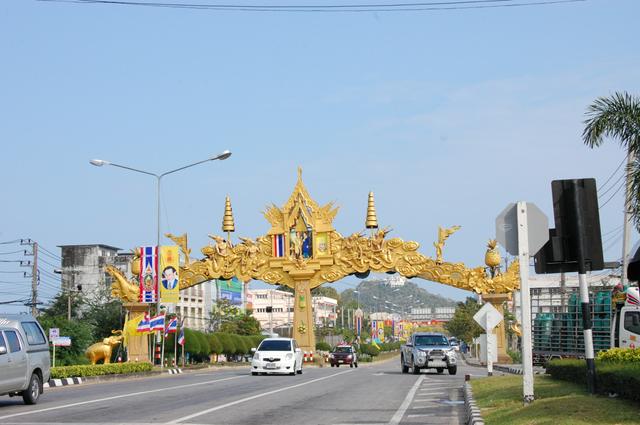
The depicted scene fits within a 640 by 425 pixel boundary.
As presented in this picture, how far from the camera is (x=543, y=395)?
1558 centimetres

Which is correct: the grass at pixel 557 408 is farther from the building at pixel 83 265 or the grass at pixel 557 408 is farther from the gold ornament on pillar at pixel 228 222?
the building at pixel 83 265

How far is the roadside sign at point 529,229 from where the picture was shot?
13867mm

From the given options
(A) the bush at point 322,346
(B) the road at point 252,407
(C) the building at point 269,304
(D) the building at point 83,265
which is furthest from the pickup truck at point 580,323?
(C) the building at point 269,304

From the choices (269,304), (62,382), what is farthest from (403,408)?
(269,304)

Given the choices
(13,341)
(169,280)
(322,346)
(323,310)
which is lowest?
(322,346)

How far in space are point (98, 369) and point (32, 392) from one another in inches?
579

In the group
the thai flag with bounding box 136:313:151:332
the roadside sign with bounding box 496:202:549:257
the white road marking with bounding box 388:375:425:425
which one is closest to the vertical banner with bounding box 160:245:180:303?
the thai flag with bounding box 136:313:151:332

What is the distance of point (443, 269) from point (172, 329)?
50.8 feet

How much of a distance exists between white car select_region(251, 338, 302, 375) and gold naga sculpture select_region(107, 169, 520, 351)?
1674cm

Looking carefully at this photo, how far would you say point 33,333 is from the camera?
1936cm

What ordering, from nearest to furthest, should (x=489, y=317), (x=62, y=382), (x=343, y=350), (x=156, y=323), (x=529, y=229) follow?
(x=529, y=229) → (x=489, y=317) → (x=62, y=382) → (x=156, y=323) → (x=343, y=350)

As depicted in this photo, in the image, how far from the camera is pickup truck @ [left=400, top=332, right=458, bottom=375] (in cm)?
3431

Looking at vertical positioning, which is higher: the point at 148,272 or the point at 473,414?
the point at 148,272

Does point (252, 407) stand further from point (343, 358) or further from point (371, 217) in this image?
point (343, 358)
